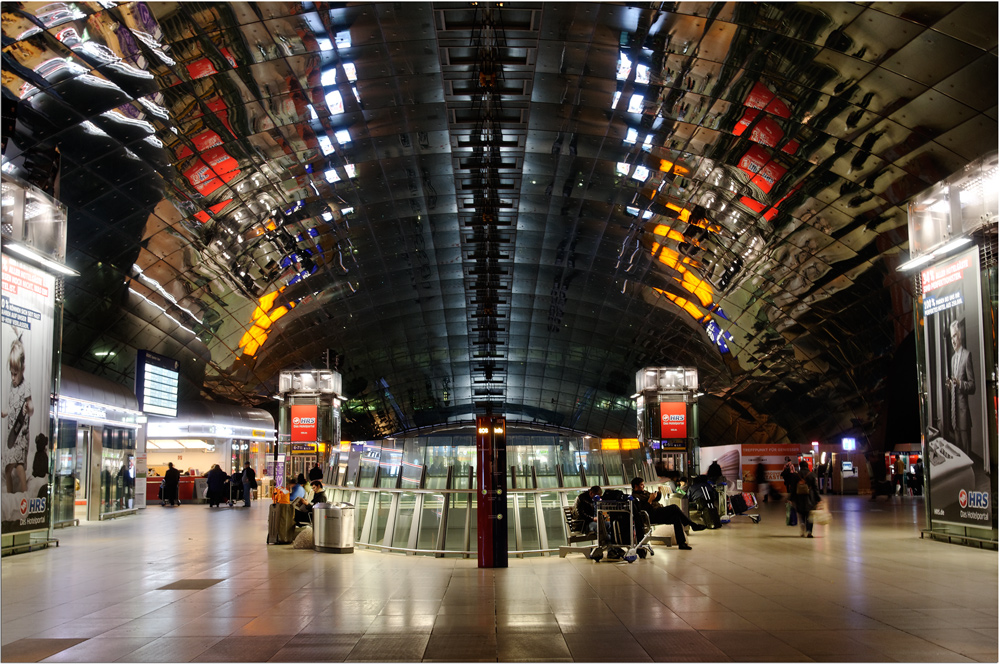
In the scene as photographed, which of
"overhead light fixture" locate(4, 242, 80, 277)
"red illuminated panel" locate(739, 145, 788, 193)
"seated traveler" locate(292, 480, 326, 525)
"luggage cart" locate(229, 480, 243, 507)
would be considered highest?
"red illuminated panel" locate(739, 145, 788, 193)

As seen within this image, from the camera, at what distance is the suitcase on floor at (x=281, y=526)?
19.3 meters

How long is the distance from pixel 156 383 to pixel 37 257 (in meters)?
21.5

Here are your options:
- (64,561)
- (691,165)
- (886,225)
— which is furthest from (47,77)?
(886,225)

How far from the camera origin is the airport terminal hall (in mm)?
10766

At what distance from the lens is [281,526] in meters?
19.3

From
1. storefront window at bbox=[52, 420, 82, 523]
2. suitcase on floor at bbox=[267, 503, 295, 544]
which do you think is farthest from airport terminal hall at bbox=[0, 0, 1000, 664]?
storefront window at bbox=[52, 420, 82, 523]

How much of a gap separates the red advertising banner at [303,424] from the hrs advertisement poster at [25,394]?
2389 centimetres

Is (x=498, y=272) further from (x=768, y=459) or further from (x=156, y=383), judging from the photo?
(x=156, y=383)

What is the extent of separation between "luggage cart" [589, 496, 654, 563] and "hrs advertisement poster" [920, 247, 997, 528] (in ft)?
20.6

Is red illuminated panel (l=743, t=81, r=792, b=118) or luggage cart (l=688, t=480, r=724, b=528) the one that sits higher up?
red illuminated panel (l=743, t=81, r=792, b=118)

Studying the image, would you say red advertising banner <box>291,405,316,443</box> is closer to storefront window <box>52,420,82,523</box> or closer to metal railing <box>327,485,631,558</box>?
storefront window <box>52,420,82,523</box>

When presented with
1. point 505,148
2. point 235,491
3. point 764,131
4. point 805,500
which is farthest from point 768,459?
point 235,491

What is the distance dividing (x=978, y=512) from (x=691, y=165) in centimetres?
2047

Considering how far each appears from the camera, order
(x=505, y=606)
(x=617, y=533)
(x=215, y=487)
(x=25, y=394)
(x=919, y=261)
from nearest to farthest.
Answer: (x=505, y=606) < (x=617, y=533) < (x=25, y=394) < (x=919, y=261) < (x=215, y=487)
